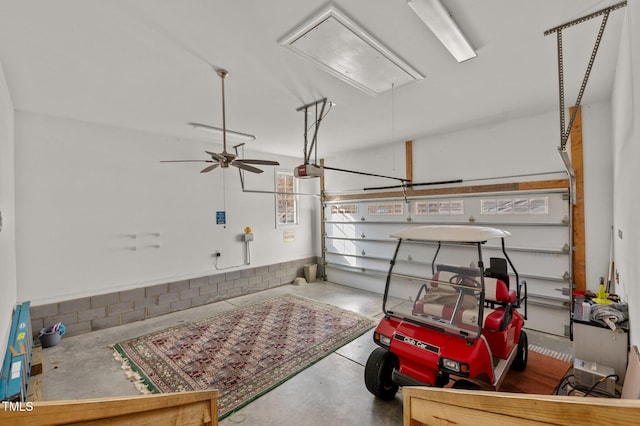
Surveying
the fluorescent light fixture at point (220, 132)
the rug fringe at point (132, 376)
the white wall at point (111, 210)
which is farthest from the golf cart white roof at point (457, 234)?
the white wall at point (111, 210)

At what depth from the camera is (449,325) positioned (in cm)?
257

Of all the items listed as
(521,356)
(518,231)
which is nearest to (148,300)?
(521,356)

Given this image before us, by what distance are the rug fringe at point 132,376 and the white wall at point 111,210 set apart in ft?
5.11

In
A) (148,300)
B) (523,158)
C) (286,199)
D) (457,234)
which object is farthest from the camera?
(286,199)

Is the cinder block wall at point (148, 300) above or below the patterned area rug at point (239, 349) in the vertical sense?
above

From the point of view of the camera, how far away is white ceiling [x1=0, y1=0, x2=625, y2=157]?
2.12m

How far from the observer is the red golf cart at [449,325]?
7.86 feet

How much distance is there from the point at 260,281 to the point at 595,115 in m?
6.93

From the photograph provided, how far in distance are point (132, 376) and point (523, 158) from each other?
21.4 ft

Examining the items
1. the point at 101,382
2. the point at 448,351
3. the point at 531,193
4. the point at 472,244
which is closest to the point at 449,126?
the point at 531,193

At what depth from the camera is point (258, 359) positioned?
141 inches

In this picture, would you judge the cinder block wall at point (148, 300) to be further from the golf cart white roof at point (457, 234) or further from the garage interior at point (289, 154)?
the golf cart white roof at point (457, 234)

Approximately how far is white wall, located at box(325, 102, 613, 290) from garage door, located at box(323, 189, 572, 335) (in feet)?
0.98

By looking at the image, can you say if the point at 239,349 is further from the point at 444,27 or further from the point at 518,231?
the point at 518,231
